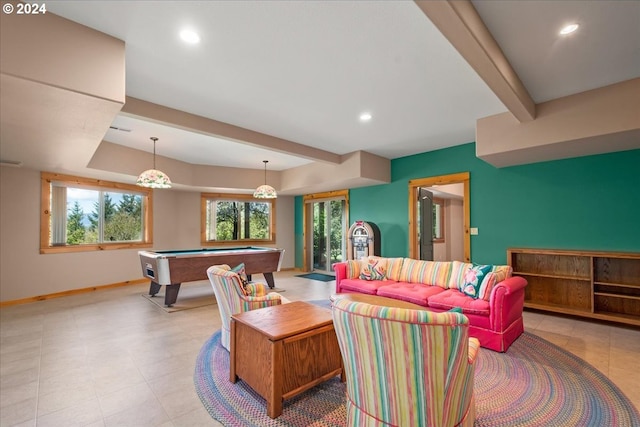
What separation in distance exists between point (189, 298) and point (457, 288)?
448cm

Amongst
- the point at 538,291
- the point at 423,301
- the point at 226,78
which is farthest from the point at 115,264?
the point at 538,291

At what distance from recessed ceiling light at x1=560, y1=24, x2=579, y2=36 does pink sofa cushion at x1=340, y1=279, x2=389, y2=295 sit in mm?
3317

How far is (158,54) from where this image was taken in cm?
257

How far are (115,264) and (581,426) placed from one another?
761cm

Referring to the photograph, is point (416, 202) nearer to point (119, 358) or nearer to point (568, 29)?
point (568, 29)

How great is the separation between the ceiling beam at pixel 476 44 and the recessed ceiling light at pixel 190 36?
169 centimetres

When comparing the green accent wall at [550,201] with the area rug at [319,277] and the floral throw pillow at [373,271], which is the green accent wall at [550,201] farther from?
the area rug at [319,277]

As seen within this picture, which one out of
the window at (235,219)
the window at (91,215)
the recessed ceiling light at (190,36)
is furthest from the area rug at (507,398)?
the window at (235,219)

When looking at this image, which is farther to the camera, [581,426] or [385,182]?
[385,182]

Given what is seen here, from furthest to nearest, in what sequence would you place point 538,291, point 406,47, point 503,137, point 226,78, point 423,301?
point 538,291 < point 503,137 < point 423,301 < point 226,78 < point 406,47

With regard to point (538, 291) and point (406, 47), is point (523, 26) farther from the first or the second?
point (538, 291)

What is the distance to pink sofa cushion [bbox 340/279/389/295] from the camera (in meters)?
4.20

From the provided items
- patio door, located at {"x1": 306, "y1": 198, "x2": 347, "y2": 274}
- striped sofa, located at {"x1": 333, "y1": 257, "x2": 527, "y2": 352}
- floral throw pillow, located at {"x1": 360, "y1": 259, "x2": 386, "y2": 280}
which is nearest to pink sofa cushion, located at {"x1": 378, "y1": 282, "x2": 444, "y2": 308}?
striped sofa, located at {"x1": 333, "y1": 257, "x2": 527, "y2": 352}

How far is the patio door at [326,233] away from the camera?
8.02 meters
